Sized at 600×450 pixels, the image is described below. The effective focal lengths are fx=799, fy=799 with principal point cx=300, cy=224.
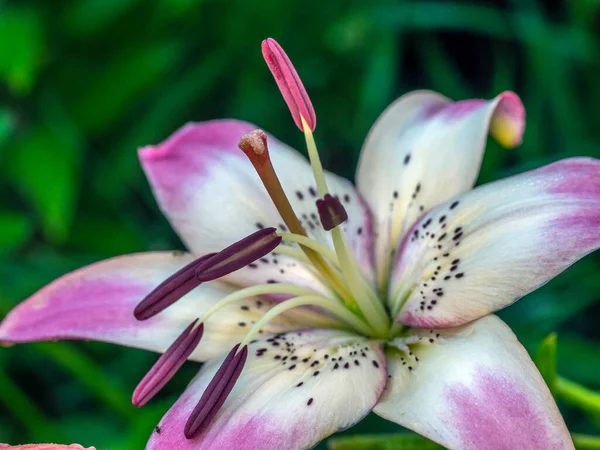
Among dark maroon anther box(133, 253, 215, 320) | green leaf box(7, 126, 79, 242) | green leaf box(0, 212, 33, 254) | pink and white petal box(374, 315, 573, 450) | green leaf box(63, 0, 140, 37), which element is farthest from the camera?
green leaf box(63, 0, 140, 37)

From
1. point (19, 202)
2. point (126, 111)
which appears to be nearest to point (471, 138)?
point (126, 111)

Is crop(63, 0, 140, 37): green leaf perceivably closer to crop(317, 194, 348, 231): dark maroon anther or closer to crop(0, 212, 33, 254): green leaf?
crop(0, 212, 33, 254): green leaf

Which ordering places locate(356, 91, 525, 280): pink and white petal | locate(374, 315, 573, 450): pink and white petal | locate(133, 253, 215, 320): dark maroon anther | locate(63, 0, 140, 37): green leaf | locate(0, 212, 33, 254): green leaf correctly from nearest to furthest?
1. locate(374, 315, 573, 450): pink and white petal
2. locate(133, 253, 215, 320): dark maroon anther
3. locate(356, 91, 525, 280): pink and white petal
4. locate(0, 212, 33, 254): green leaf
5. locate(63, 0, 140, 37): green leaf

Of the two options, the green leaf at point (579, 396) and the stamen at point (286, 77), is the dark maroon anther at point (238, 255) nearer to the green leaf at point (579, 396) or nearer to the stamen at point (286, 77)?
the stamen at point (286, 77)

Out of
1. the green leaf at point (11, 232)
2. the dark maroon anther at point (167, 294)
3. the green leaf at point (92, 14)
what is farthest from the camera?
the green leaf at point (92, 14)

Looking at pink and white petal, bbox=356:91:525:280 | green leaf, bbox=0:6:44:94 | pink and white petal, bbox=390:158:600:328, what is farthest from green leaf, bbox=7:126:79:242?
pink and white petal, bbox=390:158:600:328

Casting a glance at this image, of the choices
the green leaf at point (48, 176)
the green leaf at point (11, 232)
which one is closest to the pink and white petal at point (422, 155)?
the green leaf at point (11, 232)
